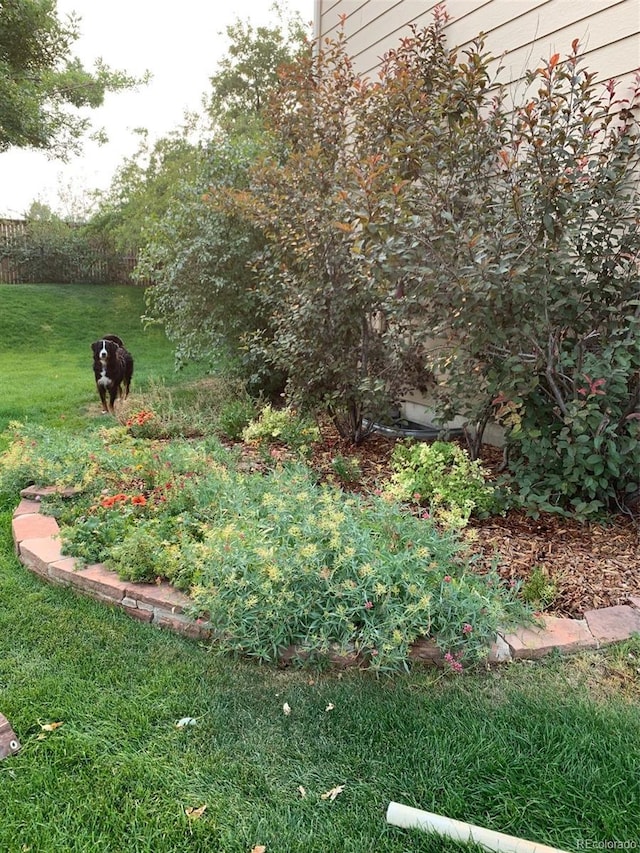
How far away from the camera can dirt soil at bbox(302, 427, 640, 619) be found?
257 cm

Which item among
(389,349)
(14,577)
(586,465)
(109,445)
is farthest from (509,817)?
(109,445)

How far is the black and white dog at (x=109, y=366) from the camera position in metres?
5.82

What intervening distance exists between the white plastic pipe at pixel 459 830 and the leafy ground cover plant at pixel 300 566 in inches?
21.5

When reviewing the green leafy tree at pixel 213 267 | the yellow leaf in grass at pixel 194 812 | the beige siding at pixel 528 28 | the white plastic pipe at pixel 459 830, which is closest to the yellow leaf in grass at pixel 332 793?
the white plastic pipe at pixel 459 830

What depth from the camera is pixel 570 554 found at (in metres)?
2.89

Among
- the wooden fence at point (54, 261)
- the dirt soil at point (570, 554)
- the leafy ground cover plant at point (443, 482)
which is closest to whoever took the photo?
the dirt soil at point (570, 554)

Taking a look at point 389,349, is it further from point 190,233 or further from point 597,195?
point 190,233

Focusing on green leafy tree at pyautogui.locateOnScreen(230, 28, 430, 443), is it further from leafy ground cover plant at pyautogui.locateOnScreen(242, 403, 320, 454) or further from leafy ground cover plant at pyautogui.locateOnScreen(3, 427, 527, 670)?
leafy ground cover plant at pyautogui.locateOnScreen(3, 427, 527, 670)

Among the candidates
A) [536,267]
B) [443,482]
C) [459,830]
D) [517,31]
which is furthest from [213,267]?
[459,830]

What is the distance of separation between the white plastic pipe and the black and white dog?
5166 millimetres

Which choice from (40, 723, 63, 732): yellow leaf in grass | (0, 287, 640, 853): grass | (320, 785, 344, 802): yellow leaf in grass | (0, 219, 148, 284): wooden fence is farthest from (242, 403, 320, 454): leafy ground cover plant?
(0, 219, 148, 284): wooden fence

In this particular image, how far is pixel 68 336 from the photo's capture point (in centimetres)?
1341

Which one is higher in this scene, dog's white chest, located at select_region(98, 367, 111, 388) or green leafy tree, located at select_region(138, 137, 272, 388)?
green leafy tree, located at select_region(138, 137, 272, 388)

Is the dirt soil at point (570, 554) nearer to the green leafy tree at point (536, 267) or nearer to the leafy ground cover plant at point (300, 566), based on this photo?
the green leafy tree at point (536, 267)
